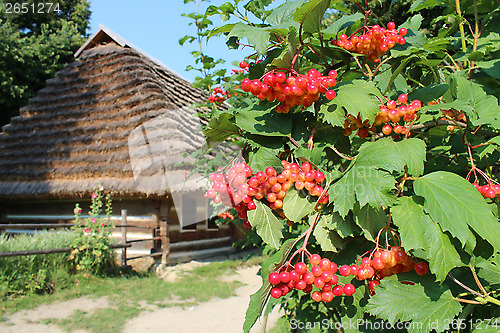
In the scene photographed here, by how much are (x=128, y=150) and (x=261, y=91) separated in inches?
310

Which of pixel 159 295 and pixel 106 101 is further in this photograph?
pixel 106 101

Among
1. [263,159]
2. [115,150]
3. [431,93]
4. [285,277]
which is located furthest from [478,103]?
[115,150]

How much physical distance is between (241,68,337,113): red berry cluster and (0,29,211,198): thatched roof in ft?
20.7

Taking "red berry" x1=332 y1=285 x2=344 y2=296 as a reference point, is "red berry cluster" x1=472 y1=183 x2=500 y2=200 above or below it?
above

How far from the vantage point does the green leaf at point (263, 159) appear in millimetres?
1080

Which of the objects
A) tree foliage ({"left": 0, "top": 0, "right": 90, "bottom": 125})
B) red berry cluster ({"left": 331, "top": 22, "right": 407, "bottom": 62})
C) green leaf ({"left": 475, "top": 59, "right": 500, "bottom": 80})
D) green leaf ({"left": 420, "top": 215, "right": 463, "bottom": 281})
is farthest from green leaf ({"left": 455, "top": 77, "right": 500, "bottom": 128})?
tree foliage ({"left": 0, "top": 0, "right": 90, "bottom": 125})

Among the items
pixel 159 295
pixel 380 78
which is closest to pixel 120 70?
pixel 159 295

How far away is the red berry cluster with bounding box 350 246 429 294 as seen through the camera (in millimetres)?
1032

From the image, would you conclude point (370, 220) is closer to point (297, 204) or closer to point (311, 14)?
point (297, 204)

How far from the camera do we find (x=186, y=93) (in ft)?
34.2

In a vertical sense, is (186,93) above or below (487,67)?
above

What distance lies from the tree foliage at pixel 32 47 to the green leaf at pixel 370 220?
56.9 feet

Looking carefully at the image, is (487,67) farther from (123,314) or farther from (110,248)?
(110,248)

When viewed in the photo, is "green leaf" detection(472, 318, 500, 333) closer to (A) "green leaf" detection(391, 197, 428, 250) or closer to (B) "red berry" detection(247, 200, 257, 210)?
(A) "green leaf" detection(391, 197, 428, 250)
